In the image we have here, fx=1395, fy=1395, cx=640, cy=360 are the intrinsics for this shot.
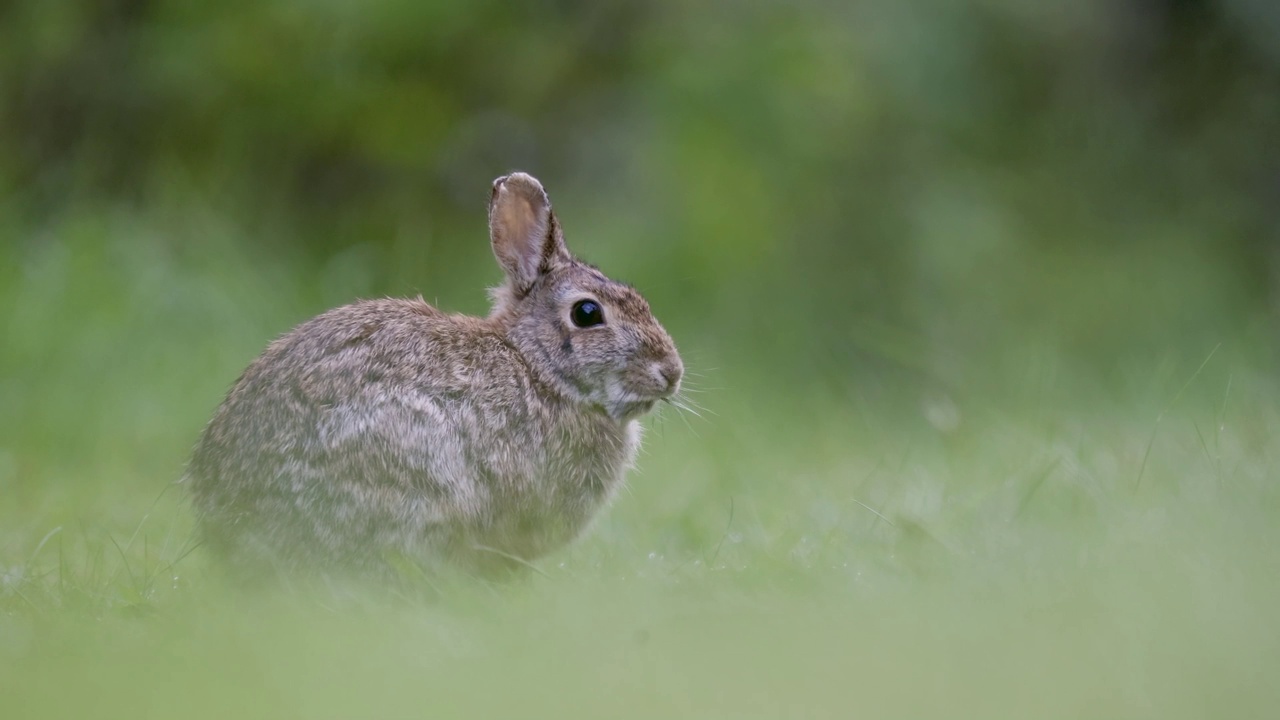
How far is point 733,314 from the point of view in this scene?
9711 mm

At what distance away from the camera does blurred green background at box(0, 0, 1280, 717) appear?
317 centimetres

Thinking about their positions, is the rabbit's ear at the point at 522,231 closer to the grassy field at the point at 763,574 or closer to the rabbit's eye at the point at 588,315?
the rabbit's eye at the point at 588,315

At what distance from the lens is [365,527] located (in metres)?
4.31

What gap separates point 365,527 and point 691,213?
5.96 m

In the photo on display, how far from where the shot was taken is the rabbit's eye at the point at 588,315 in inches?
211

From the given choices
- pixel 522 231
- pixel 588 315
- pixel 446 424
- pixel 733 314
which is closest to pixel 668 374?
pixel 588 315

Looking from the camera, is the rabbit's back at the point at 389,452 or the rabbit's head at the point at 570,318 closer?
the rabbit's back at the point at 389,452

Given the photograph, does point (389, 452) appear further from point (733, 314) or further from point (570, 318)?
point (733, 314)

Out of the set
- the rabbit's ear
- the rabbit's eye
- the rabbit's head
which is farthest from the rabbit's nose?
the rabbit's ear

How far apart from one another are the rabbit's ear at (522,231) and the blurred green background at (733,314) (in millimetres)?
1105

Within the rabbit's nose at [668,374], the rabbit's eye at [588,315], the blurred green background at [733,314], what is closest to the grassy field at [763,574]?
the blurred green background at [733,314]

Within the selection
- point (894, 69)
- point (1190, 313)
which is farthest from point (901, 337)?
point (894, 69)

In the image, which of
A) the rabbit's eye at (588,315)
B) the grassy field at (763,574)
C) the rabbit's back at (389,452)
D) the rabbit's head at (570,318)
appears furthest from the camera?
the rabbit's eye at (588,315)

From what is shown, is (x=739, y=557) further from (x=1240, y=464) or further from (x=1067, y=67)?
(x=1067, y=67)
